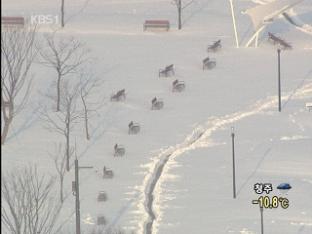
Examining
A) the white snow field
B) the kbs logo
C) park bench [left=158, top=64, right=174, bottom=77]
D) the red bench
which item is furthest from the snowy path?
the kbs logo

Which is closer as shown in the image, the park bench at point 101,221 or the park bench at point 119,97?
the park bench at point 101,221

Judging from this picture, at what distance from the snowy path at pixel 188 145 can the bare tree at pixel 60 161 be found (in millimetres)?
3018

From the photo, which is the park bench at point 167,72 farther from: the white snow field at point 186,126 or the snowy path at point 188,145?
the snowy path at point 188,145

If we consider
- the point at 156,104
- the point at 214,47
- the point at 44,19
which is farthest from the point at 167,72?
the point at 44,19

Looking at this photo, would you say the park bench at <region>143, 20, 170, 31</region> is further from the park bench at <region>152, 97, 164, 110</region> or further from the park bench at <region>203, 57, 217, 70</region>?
the park bench at <region>152, 97, 164, 110</region>

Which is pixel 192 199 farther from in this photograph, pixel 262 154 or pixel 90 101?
pixel 90 101

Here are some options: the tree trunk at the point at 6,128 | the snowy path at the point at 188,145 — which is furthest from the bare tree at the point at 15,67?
the snowy path at the point at 188,145

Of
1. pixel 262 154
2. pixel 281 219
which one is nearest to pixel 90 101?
pixel 262 154

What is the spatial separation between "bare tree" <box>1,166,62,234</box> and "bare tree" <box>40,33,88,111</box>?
46.3 ft

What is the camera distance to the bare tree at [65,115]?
4372cm

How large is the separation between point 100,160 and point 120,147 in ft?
4.29

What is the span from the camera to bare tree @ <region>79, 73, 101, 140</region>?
149ft

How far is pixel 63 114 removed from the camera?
46.7 meters

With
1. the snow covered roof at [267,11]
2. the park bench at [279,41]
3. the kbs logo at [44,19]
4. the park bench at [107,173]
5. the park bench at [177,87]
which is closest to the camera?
the park bench at [107,173]
